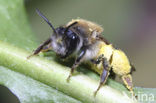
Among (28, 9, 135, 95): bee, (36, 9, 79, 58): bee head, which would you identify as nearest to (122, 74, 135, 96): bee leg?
(28, 9, 135, 95): bee

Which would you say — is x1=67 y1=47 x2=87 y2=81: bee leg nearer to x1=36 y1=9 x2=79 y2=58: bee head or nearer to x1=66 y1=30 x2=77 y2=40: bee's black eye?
x1=36 y1=9 x2=79 y2=58: bee head

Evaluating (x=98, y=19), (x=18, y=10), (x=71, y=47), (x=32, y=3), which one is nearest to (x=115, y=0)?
(x=98, y=19)

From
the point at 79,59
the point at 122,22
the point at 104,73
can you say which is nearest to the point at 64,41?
the point at 79,59

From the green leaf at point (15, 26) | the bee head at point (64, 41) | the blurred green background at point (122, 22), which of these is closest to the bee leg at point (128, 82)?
the bee head at point (64, 41)

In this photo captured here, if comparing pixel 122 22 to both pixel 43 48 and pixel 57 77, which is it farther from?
pixel 57 77

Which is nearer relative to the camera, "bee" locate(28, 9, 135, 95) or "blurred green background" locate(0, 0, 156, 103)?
"bee" locate(28, 9, 135, 95)

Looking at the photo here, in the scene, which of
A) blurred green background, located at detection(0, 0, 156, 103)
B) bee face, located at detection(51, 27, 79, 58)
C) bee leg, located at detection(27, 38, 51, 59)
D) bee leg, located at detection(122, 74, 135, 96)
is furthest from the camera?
blurred green background, located at detection(0, 0, 156, 103)

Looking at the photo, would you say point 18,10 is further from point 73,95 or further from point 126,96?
point 126,96
